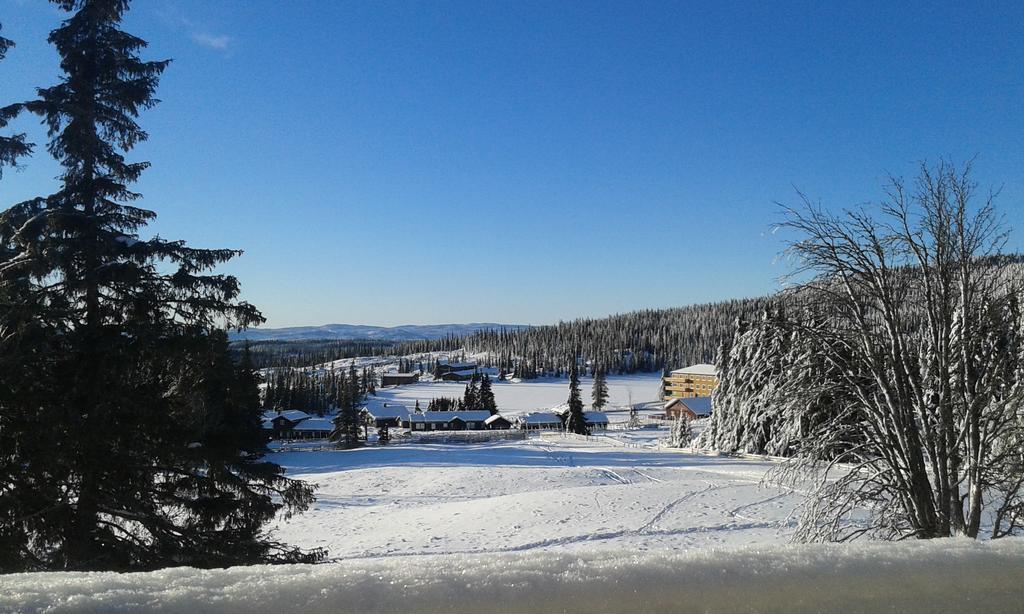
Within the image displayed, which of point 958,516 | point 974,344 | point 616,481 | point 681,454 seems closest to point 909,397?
point 974,344

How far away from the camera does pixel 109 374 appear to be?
6.79 metres

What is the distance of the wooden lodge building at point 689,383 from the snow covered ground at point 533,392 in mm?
7439

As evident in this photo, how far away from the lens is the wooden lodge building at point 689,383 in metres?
104

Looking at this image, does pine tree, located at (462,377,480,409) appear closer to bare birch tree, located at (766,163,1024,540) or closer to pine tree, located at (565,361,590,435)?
pine tree, located at (565,361,590,435)

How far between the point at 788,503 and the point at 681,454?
22.8 m

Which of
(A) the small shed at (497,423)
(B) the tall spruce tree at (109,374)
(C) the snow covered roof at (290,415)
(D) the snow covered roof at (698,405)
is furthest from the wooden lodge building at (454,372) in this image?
(B) the tall spruce tree at (109,374)

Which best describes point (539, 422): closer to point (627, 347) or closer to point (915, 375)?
point (915, 375)

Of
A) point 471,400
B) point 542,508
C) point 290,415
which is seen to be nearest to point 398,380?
point 290,415

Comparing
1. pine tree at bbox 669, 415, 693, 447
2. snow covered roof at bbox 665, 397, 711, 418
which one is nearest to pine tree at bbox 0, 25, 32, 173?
pine tree at bbox 669, 415, 693, 447

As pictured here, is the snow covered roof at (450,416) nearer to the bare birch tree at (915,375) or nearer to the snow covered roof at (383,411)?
the snow covered roof at (383,411)

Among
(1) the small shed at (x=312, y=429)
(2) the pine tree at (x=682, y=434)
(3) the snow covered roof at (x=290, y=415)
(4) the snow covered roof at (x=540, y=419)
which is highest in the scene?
(2) the pine tree at (x=682, y=434)

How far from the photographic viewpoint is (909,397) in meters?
6.85

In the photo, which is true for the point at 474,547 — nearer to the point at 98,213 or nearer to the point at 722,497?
the point at 722,497

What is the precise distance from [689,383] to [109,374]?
108958mm
